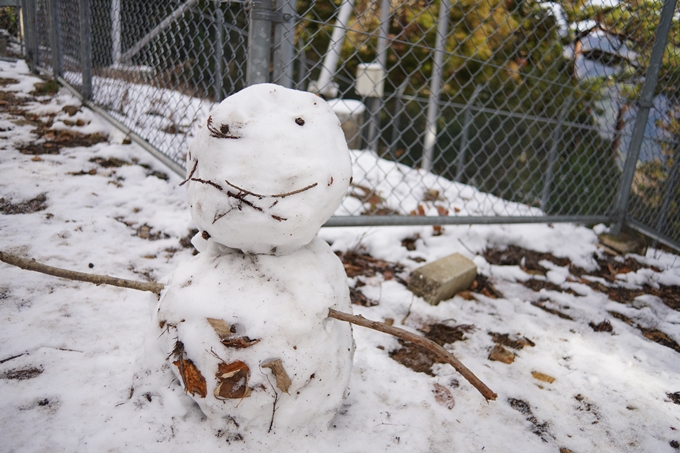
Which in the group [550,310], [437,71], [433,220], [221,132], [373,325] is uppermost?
[437,71]

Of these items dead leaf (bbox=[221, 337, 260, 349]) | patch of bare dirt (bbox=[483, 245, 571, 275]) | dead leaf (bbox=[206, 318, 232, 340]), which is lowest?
patch of bare dirt (bbox=[483, 245, 571, 275])

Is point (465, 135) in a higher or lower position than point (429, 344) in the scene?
lower

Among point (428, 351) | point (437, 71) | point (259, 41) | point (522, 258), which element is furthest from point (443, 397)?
point (437, 71)

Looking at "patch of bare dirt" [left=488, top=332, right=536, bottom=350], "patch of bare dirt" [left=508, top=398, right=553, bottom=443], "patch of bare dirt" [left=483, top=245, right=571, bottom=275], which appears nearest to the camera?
"patch of bare dirt" [left=508, top=398, right=553, bottom=443]

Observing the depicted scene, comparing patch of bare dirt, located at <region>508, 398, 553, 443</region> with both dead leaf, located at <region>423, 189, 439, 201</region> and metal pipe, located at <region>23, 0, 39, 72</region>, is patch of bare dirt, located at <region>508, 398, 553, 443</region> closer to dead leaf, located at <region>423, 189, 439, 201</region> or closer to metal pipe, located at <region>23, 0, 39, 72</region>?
dead leaf, located at <region>423, 189, 439, 201</region>

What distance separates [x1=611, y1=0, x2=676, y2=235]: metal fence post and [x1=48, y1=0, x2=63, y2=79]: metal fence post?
426cm

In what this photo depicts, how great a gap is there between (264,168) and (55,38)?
12.3ft

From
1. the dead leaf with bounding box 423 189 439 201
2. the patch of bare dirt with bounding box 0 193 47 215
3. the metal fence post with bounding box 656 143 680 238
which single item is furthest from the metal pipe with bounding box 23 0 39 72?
the metal fence post with bounding box 656 143 680 238

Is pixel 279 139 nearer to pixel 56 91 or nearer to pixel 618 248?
pixel 618 248

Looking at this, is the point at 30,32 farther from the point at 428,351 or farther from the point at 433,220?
the point at 428,351

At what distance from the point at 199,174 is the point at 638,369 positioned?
5.59 ft

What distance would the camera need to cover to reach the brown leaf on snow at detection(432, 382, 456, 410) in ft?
4.41

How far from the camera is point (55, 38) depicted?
365cm

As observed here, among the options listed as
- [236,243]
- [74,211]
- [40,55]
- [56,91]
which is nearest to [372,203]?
[74,211]
